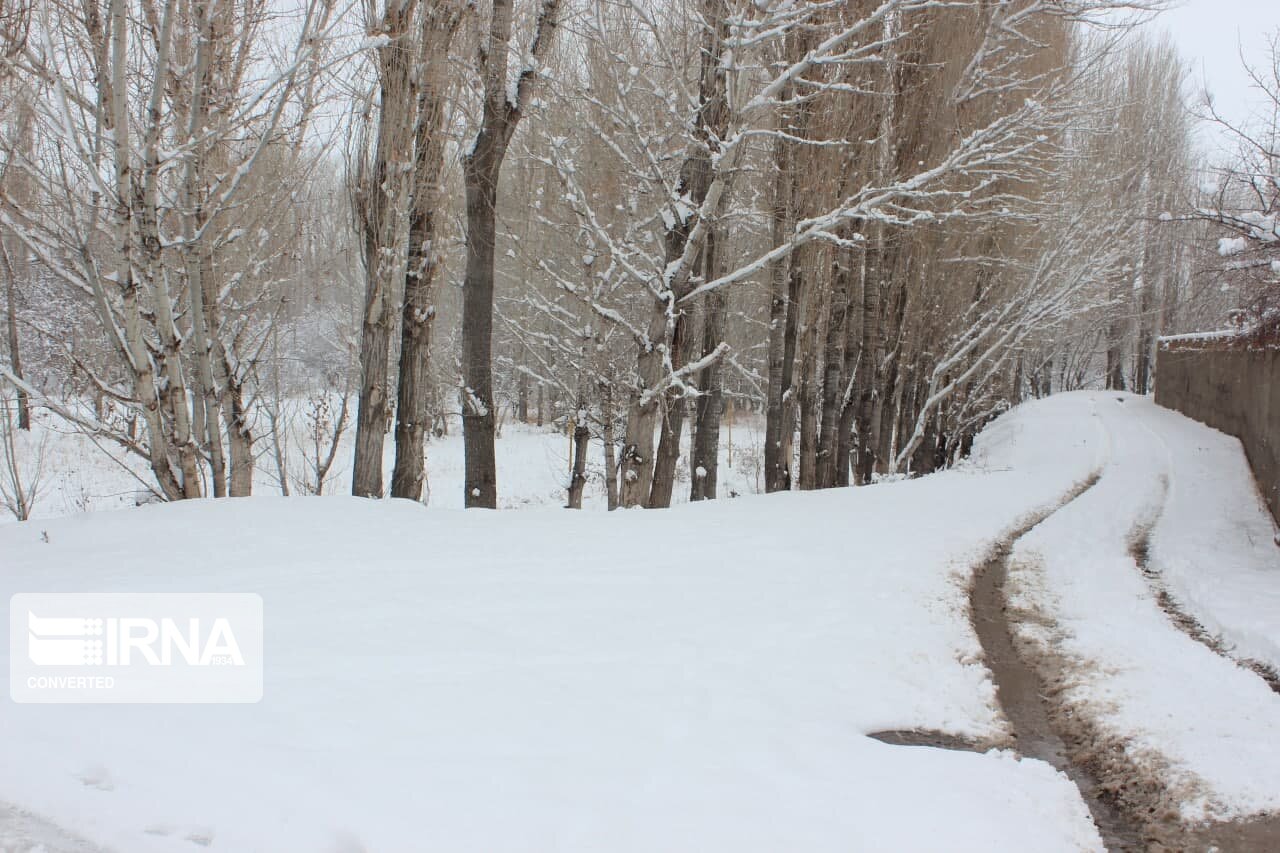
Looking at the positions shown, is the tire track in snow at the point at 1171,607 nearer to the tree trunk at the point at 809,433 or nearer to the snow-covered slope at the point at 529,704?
the snow-covered slope at the point at 529,704

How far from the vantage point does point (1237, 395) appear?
53.4 ft

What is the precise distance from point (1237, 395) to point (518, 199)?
1451 centimetres

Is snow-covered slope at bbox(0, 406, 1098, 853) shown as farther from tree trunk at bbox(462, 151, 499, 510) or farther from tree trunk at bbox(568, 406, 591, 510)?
tree trunk at bbox(568, 406, 591, 510)

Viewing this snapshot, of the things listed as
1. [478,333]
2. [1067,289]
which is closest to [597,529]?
[478,333]

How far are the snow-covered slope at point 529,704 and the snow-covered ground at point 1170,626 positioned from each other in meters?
0.56

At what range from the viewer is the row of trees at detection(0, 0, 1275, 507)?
21.8 ft

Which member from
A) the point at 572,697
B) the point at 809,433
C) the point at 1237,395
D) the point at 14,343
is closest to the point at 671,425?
the point at 809,433

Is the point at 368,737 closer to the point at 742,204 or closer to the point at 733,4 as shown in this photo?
the point at 733,4

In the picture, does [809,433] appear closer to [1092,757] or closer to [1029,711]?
[1029,711]

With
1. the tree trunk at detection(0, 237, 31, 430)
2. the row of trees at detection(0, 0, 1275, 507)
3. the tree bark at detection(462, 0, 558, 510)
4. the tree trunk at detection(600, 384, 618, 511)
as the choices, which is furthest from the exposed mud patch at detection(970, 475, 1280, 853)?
the tree trunk at detection(0, 237, 31, 430)

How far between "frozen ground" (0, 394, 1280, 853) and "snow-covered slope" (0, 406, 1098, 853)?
0.04 feet

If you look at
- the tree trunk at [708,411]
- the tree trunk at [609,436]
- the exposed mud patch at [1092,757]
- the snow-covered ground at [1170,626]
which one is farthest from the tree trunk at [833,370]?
the exposed mud patch at [1092,757]

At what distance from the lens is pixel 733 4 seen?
7.98m

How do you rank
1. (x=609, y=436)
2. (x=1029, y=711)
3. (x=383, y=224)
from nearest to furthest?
(x=1029, y=711)
(x=383, y=224)
(x=609, y=436)
